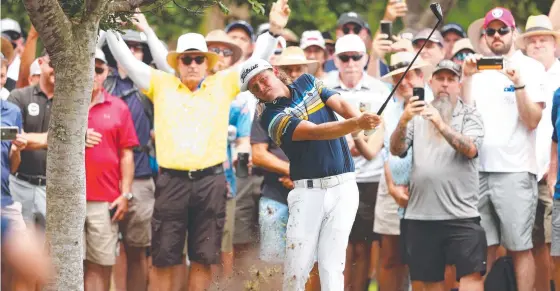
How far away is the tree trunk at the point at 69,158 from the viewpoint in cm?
753

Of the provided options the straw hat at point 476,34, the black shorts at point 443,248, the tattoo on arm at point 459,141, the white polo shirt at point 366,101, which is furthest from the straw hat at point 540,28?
the black shorts at point 443,248

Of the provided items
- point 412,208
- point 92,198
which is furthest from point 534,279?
point 92,198

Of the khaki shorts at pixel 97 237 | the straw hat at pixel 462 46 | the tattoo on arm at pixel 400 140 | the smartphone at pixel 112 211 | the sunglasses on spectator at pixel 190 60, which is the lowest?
the khaki shorts at pixel 97 237

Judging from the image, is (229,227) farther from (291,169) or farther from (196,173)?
(291,169)

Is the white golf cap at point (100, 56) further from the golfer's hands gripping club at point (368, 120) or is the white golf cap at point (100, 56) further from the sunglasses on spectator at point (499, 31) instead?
the golfer's hands gripping club at point (368, 120)

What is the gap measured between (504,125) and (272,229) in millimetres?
2319

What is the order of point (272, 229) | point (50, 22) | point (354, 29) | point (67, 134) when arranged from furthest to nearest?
point (354, 29) < point (272, 229) < point (67, 134) < point (50, 22)

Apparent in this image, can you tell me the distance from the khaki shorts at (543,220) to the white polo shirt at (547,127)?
0.19m

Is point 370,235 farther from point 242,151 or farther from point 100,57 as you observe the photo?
point 100,57

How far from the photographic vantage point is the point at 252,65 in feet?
30.3

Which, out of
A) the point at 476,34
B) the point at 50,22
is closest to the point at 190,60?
the point at 476,34

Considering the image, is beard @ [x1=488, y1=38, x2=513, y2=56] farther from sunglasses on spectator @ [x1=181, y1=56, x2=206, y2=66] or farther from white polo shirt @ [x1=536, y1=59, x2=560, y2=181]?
sunglasses on spectator @ [x1=181, y1=56, x2=206, y2=66]

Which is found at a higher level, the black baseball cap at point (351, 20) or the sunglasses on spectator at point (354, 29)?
the black baseball cap at point (351, 20)

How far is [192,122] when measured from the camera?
36.9 feet
